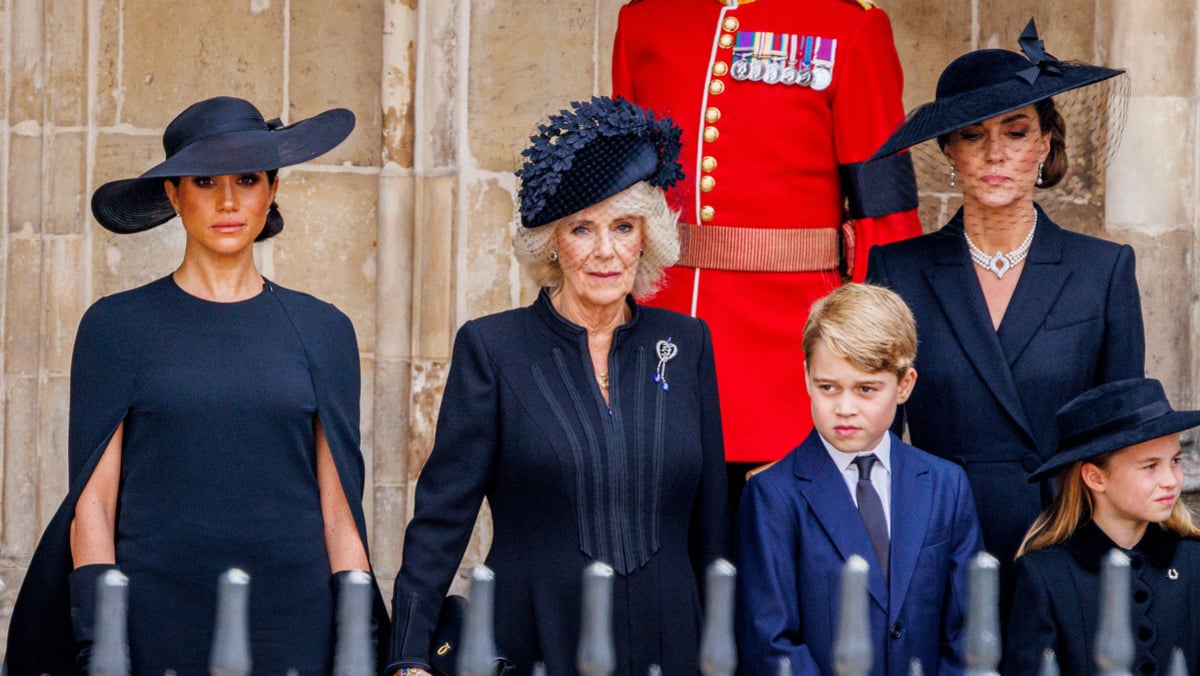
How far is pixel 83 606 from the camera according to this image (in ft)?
12.1

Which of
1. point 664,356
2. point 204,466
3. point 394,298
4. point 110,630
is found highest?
point 394,298

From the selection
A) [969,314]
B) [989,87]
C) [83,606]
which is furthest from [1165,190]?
[83,606]

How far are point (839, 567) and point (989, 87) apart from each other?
3.90 feet

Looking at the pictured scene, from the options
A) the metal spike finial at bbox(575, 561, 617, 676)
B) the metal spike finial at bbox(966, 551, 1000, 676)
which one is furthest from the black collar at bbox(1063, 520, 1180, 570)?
the metal spike finial at bbox(575, 561, 617, 676)

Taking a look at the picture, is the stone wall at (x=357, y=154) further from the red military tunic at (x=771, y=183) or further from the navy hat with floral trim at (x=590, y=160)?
the navy hat with floral trim at (x=590, y=160)

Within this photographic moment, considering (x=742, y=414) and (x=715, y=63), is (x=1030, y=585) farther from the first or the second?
(x=715, y=63)

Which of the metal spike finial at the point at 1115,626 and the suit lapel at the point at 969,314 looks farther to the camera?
the suit lapel at the point at 969,314

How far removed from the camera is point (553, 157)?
3887mm

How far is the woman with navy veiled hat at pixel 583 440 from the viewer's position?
3762mm

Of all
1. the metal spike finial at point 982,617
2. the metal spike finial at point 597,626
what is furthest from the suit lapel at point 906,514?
the metal spike finial at point 597,626

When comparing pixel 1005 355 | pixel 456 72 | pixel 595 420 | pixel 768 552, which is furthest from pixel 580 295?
pixel 456 72

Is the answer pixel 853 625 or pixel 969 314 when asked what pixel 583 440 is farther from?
pixel 853 625

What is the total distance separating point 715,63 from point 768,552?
4.73 ft

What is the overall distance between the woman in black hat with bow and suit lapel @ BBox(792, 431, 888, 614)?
0.27 metres
